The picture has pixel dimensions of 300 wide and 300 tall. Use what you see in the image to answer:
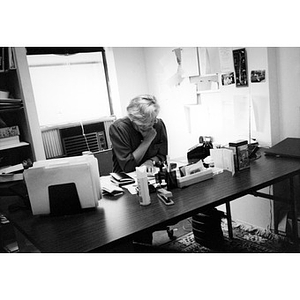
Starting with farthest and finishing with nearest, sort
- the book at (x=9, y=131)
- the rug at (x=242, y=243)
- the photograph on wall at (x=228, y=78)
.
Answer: the book at (x=9, y=131) < the photograph on wall at (x=228, y=78) < the rug at (x=242, y=243)

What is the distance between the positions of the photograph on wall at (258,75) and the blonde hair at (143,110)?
0.76 m

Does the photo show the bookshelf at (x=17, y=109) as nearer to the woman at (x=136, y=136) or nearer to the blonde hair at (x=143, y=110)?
the woman at (x=136, y=136)

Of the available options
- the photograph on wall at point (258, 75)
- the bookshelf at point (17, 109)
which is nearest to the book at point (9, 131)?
the bookshelf at point (17, 109)

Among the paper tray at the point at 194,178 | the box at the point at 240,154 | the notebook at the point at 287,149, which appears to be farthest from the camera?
the notebook at the point at 287,149

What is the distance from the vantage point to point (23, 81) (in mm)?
2785

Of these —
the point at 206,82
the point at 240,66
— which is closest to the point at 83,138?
the point at 206,82

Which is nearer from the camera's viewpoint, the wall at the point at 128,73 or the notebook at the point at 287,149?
the notebook at the point at 287,149

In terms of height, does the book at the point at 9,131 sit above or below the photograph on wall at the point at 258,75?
below

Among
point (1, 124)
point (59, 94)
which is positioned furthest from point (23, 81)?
point (59, 94)

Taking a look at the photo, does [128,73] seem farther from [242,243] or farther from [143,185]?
[143,185]

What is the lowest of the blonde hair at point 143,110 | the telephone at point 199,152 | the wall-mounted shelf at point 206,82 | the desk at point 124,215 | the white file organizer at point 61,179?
the desk at point 124,215

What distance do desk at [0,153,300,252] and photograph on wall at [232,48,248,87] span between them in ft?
2.59

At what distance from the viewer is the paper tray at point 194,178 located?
1.88 metres
